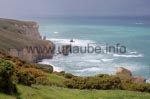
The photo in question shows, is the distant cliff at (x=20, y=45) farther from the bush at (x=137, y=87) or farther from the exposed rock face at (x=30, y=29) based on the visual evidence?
the bush at (x=137, y=87)

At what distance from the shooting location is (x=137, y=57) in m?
107

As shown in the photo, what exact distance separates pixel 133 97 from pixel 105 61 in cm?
7469

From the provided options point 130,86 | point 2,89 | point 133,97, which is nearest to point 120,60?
point 130,86

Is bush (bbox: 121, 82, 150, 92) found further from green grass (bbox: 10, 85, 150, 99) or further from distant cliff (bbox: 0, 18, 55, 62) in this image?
distant cliff (bbox: 0, 18, 55, 62)

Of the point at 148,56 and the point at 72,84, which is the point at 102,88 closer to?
the point at 72,84

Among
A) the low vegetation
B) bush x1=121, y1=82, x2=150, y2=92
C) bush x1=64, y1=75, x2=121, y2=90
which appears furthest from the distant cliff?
the low vegetation

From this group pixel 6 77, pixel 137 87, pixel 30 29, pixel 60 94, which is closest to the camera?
pixel 6 77

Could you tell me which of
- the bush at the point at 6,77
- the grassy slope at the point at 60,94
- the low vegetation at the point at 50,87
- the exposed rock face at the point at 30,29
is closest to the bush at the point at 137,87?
the low vegetation at the point at 50,87

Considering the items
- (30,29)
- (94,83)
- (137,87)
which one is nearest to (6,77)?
(94,83)

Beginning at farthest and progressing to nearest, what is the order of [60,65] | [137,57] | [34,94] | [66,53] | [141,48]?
1. [141,48]
2. [66,53]
3. [137,57]
4. [60,65]
5. [34,94]

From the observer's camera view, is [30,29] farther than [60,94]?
Yes

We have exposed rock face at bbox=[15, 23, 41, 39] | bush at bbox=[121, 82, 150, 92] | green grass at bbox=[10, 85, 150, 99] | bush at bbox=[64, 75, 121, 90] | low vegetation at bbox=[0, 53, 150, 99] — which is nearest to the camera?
low vegetation at bbox=[0, 53, 150, 99]

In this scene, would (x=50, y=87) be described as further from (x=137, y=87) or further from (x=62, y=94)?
(x=137, y=87)

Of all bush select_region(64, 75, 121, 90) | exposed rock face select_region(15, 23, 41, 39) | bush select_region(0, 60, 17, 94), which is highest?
exposed rock face select_region(15, 23, 41, 39)
